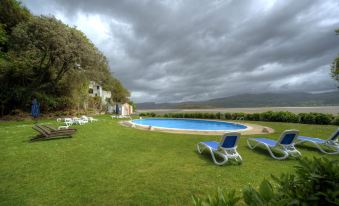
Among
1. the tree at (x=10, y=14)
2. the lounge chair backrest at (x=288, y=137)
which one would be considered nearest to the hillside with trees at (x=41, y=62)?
the tree at (x=10, y=14)

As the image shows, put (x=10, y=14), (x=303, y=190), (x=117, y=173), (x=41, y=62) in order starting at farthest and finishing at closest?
(x=10, y=14)
(x=41, y=62)
(x=117, y=173)
(x=303, y=190)

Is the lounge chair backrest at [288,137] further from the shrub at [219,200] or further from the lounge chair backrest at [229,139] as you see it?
the shrub at [219,200]

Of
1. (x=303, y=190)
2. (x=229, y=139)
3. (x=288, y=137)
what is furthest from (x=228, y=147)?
(x=303, y=190)

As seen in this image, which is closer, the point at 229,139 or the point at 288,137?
the point at 229,139

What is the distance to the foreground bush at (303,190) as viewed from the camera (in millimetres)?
1175

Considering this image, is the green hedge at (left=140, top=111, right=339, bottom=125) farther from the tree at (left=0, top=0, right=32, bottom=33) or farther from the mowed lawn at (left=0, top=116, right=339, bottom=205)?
the tree at (left=0, top=0, right=32, bottom=33)

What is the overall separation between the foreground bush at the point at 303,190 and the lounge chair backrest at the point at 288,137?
5712mm

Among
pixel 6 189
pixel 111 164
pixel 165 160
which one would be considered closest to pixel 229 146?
pixel 165 160

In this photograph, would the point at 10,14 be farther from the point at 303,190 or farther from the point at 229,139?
the point at 303,190

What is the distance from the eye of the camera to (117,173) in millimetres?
4715

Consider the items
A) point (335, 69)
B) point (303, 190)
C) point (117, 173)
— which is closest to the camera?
point (303, 190)

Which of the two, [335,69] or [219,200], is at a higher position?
[335,69]

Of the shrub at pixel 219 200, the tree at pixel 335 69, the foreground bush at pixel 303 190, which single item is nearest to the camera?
the foreground bush at pixel 303 190

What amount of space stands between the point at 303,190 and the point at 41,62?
22180 mm
